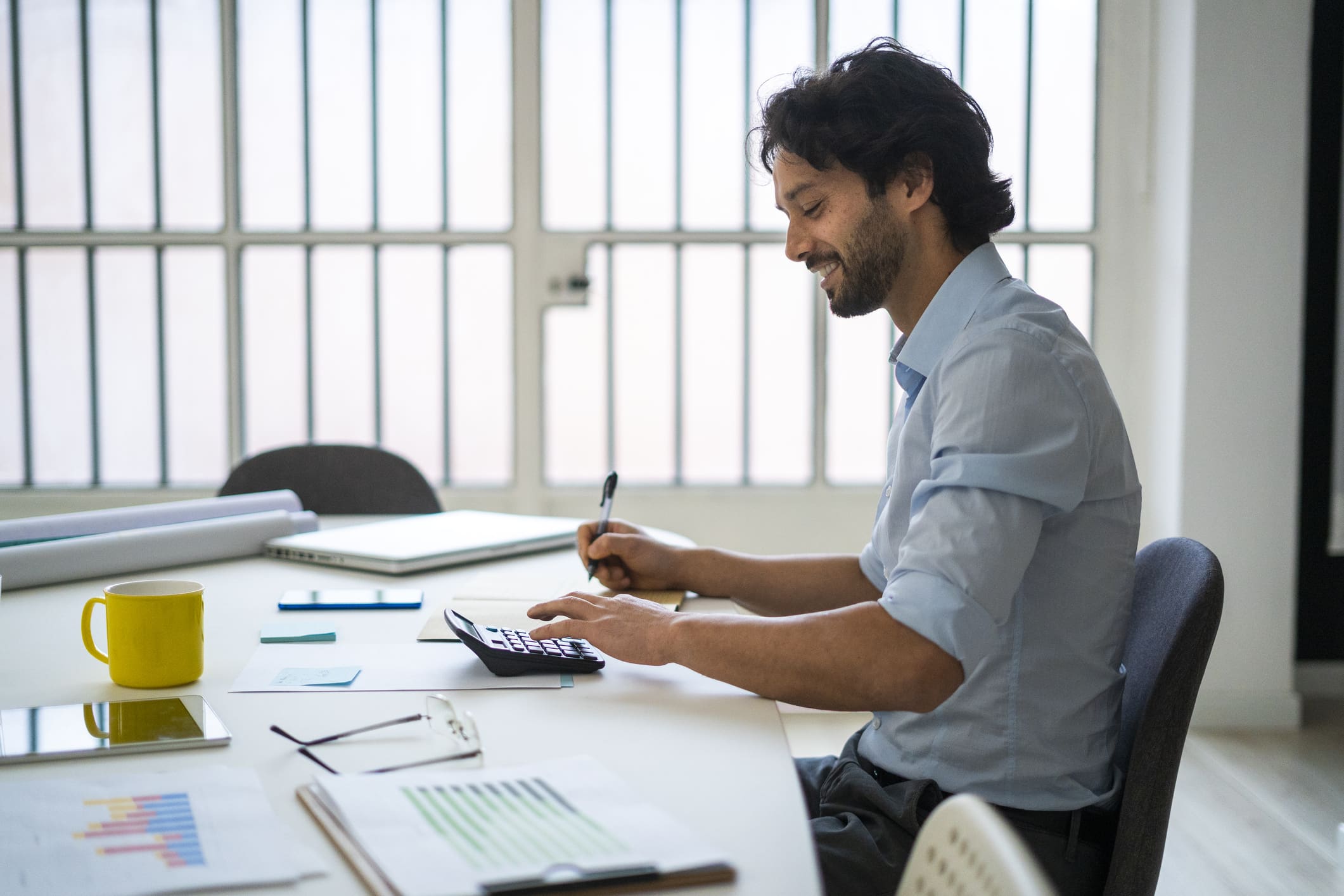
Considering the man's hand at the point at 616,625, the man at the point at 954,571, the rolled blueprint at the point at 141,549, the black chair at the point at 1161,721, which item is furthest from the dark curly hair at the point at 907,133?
the rolled blueprint at the point at 141,549

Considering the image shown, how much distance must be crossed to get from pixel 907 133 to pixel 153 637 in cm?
103

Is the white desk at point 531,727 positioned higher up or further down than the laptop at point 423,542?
further down

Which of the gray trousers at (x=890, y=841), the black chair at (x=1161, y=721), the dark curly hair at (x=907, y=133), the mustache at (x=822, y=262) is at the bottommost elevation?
the gray trousers at (x=890, y=841)

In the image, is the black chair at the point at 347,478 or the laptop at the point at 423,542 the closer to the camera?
the laptop at the point at 423,542

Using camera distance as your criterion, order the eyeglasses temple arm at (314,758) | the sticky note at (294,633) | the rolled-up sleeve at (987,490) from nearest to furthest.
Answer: the eyeglasses temple arm at (314,758)
the rolled-up sleeve at (987,490)
the sticky note at (294,633)

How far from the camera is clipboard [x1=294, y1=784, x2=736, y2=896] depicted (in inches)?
25.9

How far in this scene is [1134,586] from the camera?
4.33 feet

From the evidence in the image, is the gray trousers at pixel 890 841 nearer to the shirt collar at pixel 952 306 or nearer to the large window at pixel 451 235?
the shirt collar at pixel 952 306

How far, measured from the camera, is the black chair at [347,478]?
2395mm

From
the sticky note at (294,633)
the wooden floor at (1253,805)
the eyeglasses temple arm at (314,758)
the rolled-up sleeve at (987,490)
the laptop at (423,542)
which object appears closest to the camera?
the eyeglasses temple arm at (314,758)

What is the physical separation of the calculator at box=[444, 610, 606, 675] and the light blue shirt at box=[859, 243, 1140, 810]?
335 mm

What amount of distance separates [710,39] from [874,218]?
235 centimetres

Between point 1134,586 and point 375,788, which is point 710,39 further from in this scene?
point 375,788

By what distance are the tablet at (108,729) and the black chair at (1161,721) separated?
2.88ft
